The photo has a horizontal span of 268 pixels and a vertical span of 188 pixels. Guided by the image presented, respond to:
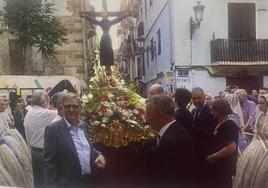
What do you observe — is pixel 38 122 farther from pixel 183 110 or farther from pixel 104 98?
pixel 183 110

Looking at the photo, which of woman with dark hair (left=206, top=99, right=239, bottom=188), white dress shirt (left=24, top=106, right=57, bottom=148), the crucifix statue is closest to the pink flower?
white dress shirt (left=24, top=106, right=57, bottom=148)

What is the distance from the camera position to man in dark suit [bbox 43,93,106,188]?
3.66 meters

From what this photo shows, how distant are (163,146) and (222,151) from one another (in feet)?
3.98

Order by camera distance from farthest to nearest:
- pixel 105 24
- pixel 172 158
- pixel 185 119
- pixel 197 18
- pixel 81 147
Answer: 1. pixel 197 18
2. pixel 105 24
3. pixel 185 119
4. pixel 81 147
5. pixel 172 158

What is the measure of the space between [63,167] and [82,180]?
245 millimetres

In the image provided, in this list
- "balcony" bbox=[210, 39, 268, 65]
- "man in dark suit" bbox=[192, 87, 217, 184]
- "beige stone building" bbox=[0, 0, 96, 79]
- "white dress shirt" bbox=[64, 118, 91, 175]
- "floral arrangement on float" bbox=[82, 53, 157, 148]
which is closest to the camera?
"white dress shirt" bbox=[64, 118, 91, 175]

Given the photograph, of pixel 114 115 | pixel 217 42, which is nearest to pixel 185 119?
pixel 114 115

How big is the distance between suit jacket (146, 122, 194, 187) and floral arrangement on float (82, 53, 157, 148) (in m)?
2.05

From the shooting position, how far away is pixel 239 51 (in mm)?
15312

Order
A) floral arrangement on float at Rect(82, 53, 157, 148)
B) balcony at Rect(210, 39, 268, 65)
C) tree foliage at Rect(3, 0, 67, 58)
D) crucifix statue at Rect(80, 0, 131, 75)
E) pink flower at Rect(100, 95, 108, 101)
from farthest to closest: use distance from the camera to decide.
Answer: balcony at Rect(210, 39, 268, 65), tree foliage at Rect(3, 0, 67, 58), crucifix statue at Rect(80, 0, 131, 75), pink flower at Rect(100, 95, 108, 101), floral arrangement on float at Rect(82, 53, 157, 148)

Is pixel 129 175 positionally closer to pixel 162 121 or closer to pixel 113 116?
pixel 113 116

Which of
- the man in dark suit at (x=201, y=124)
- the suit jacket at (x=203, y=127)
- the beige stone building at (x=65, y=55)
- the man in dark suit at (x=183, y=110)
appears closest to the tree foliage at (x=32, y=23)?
the beige stone building at (x=65, y=55)

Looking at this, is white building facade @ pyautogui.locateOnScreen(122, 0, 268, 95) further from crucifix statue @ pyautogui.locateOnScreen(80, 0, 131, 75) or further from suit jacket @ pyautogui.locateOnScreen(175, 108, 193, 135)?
suit jacket @ pyautogui.locateOnScreen(175, 108, 193, 135)

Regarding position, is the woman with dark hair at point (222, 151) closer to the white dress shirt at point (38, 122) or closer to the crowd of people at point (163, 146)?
the crowd of people at point (163, 146)
